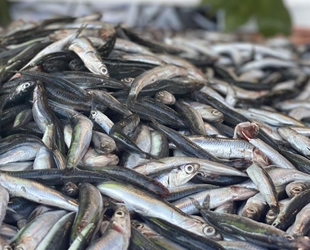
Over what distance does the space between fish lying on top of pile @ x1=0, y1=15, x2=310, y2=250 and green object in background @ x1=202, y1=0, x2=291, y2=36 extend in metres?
3.17

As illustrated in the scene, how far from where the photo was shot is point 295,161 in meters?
2.31

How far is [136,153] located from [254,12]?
4561 millimetres

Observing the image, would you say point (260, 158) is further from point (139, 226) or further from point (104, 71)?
point (104, 71)

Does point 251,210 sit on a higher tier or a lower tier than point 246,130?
lower

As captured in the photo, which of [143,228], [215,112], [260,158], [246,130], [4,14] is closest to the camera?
[143,228]

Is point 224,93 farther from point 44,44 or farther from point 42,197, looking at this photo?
point 42,197

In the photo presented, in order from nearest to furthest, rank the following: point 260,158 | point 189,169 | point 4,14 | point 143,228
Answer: point 143,228 → point 189,169 → point 260,158 → point 4,14

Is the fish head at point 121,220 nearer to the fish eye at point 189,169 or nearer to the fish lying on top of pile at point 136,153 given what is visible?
the fish lying on top of pile at point 136,153

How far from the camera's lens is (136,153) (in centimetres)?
216

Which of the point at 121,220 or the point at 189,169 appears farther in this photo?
the point at 189,169

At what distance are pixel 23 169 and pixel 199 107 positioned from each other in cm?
98

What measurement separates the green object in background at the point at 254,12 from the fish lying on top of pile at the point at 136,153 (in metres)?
3.17

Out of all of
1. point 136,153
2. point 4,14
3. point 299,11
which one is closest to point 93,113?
point 136,153

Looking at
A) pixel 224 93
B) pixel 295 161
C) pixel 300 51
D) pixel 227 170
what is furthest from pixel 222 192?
pixel 300 51
